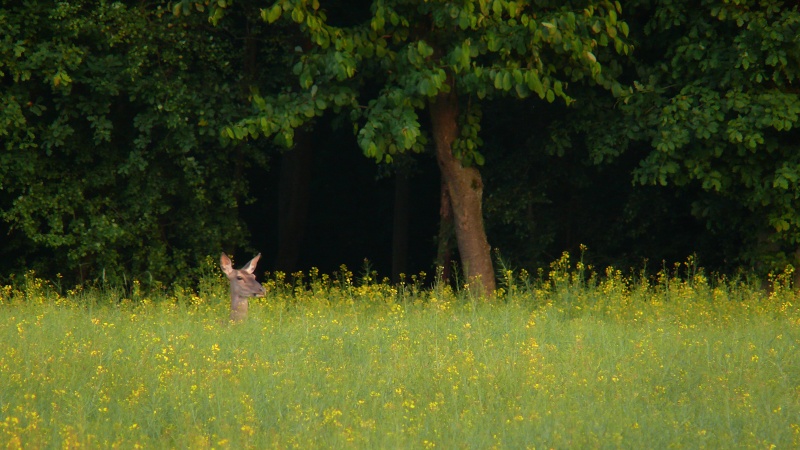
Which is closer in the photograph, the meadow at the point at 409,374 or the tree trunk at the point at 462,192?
the meadow at the point at 409,374

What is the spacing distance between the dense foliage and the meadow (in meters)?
2.27

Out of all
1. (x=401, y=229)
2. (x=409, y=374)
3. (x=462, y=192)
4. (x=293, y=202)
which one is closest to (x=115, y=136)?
(x=462, y=192)

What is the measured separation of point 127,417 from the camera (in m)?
7.38

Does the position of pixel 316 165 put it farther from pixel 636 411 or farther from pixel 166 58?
pixel 636 411

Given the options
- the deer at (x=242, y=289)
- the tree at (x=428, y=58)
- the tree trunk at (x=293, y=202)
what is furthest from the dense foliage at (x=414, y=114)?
the tree trunk at (x=293, y=202)

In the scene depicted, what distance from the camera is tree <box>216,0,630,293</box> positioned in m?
11.6

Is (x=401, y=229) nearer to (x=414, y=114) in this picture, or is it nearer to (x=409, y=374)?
(x=414, y=114)

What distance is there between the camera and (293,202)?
65.1 feet

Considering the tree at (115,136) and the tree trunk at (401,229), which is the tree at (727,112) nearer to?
the tree at (115,136)

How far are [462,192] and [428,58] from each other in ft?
6.01

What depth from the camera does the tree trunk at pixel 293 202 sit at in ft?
63.9

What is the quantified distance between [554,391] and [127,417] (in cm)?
313

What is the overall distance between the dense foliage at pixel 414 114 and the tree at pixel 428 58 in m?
0.03

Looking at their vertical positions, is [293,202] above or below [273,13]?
below
